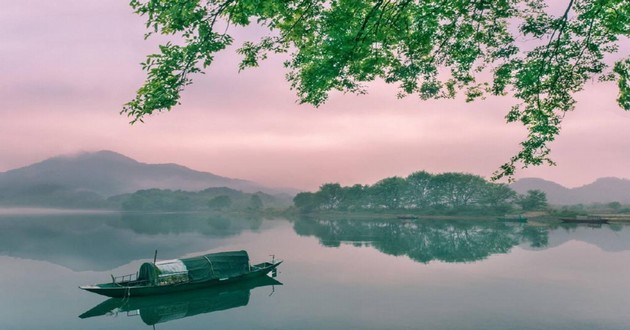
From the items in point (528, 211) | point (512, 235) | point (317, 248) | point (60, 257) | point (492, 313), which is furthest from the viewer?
point (528, 211)

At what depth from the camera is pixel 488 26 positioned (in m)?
15.6

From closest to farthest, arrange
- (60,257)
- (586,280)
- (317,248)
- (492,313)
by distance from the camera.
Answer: (492,313) < (586,280) < (60,257) < (317,248)

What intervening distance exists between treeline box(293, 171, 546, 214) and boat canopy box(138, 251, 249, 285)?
111868mm

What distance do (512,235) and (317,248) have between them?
42.6 metres

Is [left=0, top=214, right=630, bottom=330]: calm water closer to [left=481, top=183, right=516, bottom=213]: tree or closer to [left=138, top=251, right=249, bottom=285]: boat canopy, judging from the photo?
[left=138, top=251, right=249, bottom=285]: boat canopy

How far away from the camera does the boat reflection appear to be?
26484 mm

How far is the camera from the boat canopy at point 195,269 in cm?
3059

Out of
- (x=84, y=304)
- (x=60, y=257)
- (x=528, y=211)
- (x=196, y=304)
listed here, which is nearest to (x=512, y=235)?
Result: (x=528, y=211)

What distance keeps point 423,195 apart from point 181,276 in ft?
413

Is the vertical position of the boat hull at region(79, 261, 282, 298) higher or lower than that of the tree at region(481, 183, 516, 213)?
lower

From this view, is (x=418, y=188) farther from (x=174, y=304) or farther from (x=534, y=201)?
(x=174, y=304)

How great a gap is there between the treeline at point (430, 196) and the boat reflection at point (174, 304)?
115 metres

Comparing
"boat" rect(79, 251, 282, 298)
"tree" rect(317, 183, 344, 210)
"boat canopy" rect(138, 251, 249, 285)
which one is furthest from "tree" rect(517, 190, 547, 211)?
"boat canopy" rect(138, 251, 249, 285)

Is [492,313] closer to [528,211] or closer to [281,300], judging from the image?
[281,300]
